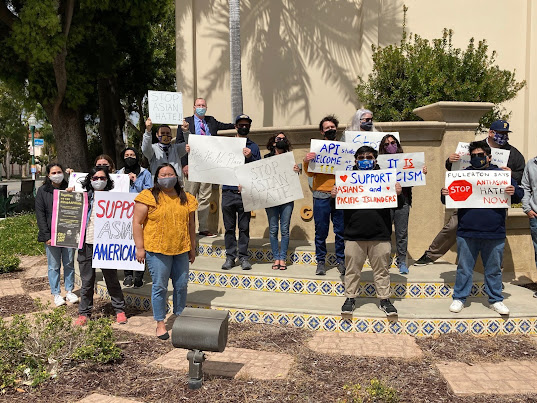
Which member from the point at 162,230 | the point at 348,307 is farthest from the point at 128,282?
the point at 348,307

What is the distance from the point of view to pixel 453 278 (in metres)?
6.31

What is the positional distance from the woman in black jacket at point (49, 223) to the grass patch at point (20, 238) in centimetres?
440

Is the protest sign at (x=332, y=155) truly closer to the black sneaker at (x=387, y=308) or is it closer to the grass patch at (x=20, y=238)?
the black sneaker at (x=387, y=308)

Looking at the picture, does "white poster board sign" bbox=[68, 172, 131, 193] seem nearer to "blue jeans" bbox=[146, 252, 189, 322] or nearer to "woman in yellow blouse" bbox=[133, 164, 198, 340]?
"woman in yellow blouse" bbox=[133, 164, 198, 340]

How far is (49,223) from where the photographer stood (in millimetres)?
6441

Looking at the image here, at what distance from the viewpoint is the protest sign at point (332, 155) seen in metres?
6.25

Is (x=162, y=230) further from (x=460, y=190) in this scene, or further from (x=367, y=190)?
(x=460, y=190)

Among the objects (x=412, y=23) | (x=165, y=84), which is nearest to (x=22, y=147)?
(x=165, y=84)

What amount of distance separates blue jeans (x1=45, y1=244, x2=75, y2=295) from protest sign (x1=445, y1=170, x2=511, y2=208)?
5042 millimetres

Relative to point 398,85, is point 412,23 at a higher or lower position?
higher

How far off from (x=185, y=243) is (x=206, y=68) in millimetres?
8951

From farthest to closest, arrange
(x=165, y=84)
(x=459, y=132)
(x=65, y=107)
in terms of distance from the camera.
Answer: (x=165, y=84), (x=65, y=107), (x=459, y=132)

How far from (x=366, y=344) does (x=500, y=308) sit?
5.40 ft

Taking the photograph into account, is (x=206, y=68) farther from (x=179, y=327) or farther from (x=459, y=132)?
(x=179, y=327)
